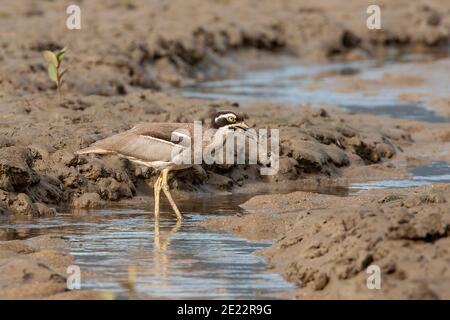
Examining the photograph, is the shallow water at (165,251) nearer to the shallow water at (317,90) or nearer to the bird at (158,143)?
the bird at (158,143)

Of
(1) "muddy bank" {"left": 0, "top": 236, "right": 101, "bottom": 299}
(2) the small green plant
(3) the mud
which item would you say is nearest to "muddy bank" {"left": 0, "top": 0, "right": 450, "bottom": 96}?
(3) the mud

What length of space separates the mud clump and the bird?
1.85 meters

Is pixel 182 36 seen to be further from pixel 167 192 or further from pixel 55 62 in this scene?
pixel 167 192

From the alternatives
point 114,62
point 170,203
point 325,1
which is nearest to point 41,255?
point 170,203

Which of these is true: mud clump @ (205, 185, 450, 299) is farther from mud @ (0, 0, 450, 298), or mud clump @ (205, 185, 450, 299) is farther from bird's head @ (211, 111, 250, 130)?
bird's head @ (211, 111, 250, 130)

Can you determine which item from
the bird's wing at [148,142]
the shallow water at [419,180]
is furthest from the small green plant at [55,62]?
the shallow water at [419,180]

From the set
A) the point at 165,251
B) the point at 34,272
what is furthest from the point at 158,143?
the point at 34,272

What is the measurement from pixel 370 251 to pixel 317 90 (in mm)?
12811

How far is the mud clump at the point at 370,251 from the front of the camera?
23.9 feet

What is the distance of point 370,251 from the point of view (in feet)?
25.0

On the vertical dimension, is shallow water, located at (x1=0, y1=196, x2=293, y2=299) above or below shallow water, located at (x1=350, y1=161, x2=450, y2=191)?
below

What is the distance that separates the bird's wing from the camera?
10609mm

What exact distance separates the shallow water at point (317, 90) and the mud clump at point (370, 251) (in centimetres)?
879

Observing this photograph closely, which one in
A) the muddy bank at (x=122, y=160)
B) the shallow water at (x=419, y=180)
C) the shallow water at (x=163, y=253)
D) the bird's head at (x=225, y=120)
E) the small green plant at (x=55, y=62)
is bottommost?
the shallow water at (x=163, y=253)
